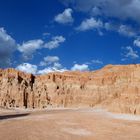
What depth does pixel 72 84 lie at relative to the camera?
94.2 meters

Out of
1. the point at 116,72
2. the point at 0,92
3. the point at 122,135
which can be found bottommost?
the point at 122,135

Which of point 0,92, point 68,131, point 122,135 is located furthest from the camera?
point 0,92

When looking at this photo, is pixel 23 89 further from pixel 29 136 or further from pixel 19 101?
pixel 29 136

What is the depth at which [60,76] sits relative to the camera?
9525 centimetres

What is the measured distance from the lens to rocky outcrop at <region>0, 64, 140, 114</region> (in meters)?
79.8

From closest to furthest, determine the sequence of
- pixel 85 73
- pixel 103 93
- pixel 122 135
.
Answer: pixel 122 135 < pixel 103 93 < pixel 85 73

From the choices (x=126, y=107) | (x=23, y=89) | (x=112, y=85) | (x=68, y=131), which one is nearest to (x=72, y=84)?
(x=112, y=85)

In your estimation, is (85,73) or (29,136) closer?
(29,136)

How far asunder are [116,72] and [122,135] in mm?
73299

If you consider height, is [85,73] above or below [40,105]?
above

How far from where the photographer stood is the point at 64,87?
9269 centimetres

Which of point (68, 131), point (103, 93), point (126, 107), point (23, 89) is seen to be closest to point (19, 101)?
point (23, 89)

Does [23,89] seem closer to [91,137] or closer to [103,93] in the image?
[103,93]

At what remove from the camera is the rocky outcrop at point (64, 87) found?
7975 centimetres
